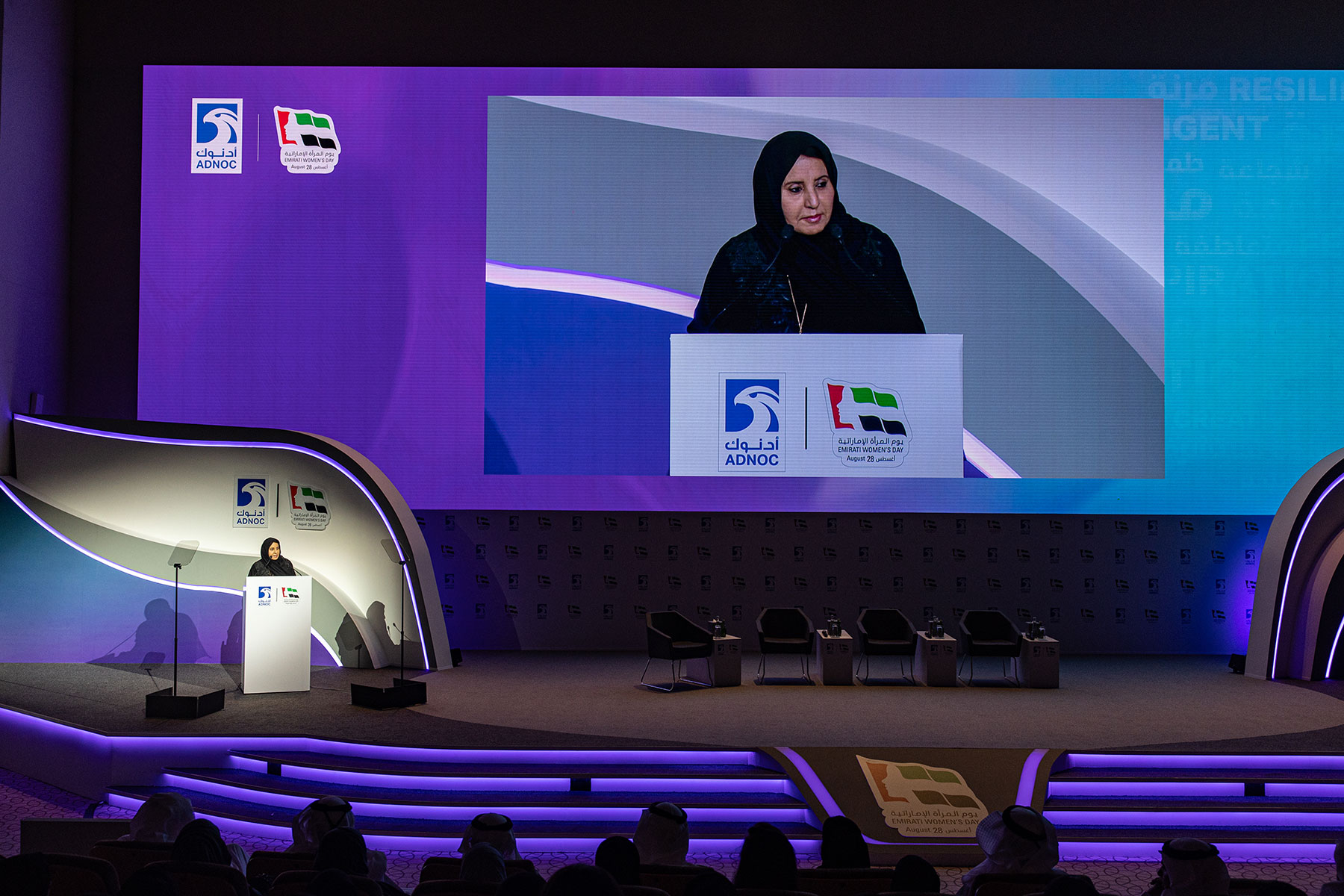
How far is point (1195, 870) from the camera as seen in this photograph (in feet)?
10.0

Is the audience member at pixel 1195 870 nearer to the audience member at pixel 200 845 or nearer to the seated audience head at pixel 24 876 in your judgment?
the audience member at pixel 200 845

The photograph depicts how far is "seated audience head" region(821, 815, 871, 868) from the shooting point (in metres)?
3.50

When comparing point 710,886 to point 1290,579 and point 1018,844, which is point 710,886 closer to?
point 1018,844

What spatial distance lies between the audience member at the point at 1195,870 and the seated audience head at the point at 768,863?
46.7 inches

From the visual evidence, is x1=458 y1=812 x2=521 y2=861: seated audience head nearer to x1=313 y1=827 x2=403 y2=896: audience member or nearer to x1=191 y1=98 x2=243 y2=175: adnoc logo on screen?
x1=313 y1=827 x2=403 y2=896: audience member

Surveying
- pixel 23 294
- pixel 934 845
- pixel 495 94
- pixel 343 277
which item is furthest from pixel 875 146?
pixel 23 294

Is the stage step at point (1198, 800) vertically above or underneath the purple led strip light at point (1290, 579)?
underneath

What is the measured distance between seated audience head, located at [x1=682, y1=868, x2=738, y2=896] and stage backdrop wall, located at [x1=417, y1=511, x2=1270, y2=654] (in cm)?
783

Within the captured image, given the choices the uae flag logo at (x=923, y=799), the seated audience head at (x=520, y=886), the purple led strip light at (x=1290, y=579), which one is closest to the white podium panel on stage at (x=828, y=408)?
the purple led strip light at (x=1290, y=579)

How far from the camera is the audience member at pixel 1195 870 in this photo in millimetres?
3039

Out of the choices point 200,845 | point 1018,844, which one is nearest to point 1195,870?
point 1018,844

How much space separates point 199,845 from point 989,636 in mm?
7696

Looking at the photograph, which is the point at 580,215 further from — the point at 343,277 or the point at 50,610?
the point at 50,610

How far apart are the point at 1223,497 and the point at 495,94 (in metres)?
8.56
